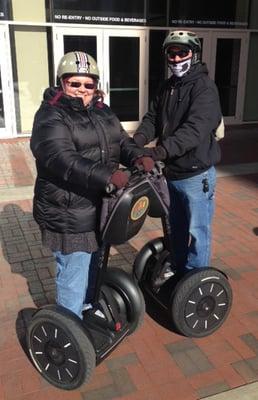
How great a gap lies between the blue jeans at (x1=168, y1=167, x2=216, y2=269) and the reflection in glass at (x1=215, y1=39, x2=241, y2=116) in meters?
9.77

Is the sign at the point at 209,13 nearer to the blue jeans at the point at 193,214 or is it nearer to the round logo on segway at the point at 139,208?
the blue jeans at the point at 193,214

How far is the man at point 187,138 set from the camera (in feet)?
9.98

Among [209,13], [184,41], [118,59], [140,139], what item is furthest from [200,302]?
[209,13]

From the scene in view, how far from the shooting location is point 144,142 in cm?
332

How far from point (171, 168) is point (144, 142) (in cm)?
27

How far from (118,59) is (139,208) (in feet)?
31.2

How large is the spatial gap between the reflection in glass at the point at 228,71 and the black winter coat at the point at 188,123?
9656 mm

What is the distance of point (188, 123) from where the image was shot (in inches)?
120

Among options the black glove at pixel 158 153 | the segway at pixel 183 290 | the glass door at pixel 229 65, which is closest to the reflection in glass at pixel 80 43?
the glass door at pixel 229 65

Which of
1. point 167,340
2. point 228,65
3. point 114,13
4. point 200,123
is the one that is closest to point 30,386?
point 167,340

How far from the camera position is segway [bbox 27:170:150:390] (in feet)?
8.26

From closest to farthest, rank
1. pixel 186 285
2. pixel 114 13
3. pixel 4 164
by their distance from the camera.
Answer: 1. pixel 186 285
2. pixel 4 164
3. pixel 114 13

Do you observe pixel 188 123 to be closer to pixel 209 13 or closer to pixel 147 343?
pixel 147 343

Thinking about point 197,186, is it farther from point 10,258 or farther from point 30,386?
point 10,258
